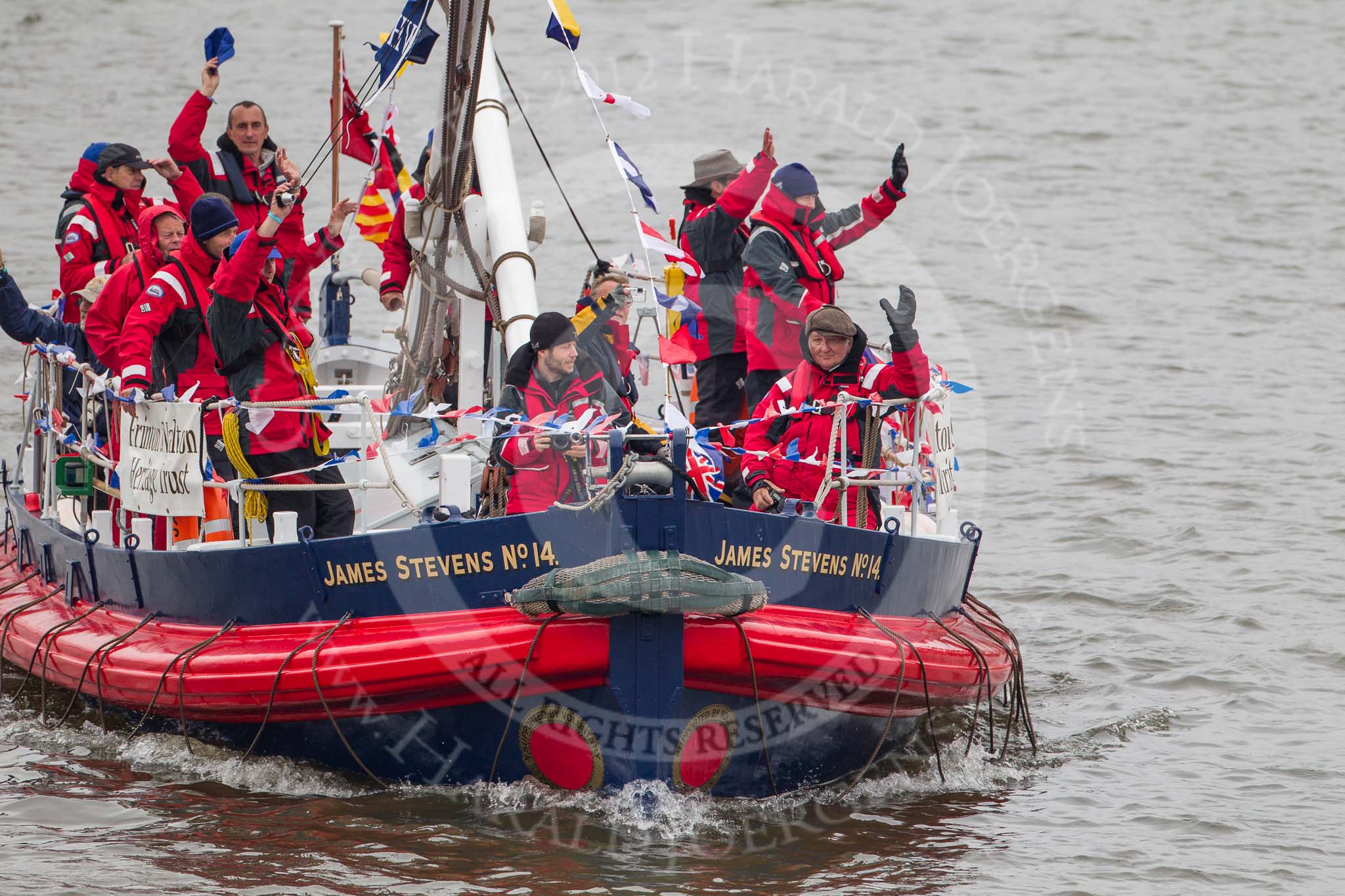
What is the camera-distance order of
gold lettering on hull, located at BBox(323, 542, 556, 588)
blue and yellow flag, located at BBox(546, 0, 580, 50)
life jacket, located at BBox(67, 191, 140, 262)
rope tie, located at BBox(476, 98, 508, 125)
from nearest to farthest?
1. gold lettering on hull, located at BBox(323, 542, 556, 588)
2. blue and yellow flag, located at BBox(546, 0, 580, 50)
3. rope tie, located at BBox(476, 98, 508, 125)
4. life jacket, located at BBox(67, 191, 140, 262)

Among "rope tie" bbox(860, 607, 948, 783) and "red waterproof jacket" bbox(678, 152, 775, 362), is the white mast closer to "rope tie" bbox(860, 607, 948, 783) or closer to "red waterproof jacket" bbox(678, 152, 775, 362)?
"red waterproof jacket" bbox(678, 152, 775, 362)

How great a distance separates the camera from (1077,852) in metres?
7.64

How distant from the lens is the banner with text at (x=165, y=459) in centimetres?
782

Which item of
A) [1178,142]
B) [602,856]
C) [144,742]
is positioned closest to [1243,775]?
[602,856]

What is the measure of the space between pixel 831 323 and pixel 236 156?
428cm

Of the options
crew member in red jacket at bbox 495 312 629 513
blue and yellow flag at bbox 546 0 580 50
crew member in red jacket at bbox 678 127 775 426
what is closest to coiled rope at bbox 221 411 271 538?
crew member in red jacket at bbox 495 312 629 513

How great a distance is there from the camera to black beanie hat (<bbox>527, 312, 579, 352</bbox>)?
7699mm

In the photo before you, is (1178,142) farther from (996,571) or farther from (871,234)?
(996,571)

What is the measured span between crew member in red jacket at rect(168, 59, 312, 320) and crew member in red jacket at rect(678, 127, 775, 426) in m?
2.34

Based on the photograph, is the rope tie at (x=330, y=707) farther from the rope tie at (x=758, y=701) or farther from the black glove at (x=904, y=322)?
the black glove at (x=904, y=322)

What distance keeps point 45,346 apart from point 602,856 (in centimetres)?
439

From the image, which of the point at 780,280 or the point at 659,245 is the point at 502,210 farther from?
the point at 780,280

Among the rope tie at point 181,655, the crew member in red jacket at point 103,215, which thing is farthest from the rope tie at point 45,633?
the crew member in red jacket at point 103,215

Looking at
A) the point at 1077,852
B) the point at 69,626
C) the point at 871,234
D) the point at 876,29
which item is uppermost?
the point at 876,29
